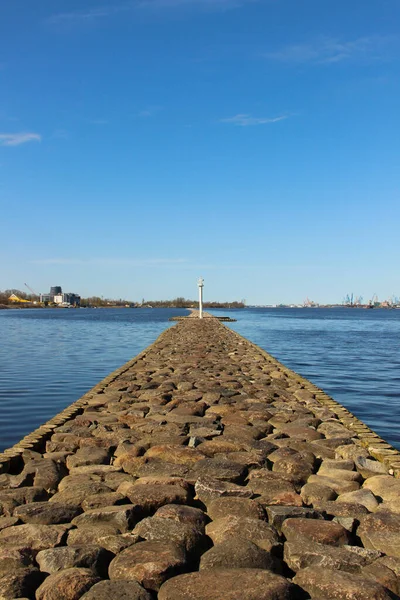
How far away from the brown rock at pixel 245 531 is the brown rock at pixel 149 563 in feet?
1.17

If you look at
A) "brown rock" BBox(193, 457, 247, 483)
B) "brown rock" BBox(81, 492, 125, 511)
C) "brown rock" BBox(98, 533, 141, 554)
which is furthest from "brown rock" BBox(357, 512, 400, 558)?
"brown rock" BBox(81, 492, 125, 511)

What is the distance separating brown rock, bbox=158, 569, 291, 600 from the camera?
109 inches

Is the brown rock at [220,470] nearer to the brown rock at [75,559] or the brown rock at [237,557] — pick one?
the brown rock at [237,557]

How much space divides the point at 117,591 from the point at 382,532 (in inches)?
69.7

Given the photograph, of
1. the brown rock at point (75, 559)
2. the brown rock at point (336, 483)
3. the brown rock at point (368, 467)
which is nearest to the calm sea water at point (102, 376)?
the brown rock at point (368, 467)

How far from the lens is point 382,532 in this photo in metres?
3.62

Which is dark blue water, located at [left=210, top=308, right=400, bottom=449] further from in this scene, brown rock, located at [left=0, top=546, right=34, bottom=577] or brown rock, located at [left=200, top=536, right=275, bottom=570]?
brown rock, located at [left=0, top=546, right=34, bottom=577]

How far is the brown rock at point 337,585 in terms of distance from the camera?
2.81 metres

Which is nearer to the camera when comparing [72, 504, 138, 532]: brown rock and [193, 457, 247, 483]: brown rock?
[72, 504, 138, 532]: brown rock

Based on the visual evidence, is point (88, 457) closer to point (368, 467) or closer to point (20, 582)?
point (20, 582)

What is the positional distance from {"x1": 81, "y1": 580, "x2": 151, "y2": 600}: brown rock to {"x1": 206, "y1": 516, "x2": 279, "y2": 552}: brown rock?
78 cm

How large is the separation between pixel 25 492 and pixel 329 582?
2451mm

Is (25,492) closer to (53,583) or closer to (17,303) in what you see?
(53,583)

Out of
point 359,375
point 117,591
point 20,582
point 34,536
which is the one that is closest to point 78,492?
point 34,536
